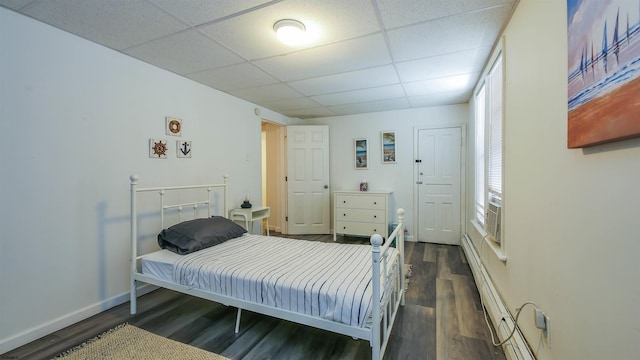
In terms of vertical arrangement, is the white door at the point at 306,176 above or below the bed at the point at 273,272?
above

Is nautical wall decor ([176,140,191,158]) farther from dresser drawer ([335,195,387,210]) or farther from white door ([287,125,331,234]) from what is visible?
dresser drawer ([335,195,387,210])

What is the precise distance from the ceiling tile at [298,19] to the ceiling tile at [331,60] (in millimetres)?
117

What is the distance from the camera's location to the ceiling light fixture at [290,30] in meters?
1.79

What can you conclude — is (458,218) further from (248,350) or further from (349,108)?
(248,350)

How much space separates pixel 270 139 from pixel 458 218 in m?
3.55

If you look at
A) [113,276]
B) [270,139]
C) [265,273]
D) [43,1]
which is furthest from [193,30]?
[270,139]

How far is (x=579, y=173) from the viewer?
95 cm

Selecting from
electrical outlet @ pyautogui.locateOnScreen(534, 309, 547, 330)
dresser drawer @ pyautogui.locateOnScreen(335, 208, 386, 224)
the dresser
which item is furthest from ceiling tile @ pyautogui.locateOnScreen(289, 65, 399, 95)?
electrical outlet @ pyautogui.locateOnScreen(534, 309, 547, 330)

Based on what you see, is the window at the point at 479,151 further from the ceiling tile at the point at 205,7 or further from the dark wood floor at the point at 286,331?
the ceiling tile at the point at 205,7

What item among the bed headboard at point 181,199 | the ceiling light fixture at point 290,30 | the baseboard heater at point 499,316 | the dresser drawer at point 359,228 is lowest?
the baseboard heater at point 499,316

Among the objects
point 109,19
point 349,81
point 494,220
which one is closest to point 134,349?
point 109,19

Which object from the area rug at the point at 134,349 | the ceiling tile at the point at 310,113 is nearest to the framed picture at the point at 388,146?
the ceiling tile at the point at 310,113

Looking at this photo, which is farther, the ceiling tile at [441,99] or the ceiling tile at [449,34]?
the ceiling tile at [441,99]

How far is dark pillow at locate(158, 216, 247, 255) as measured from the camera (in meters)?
2.19
